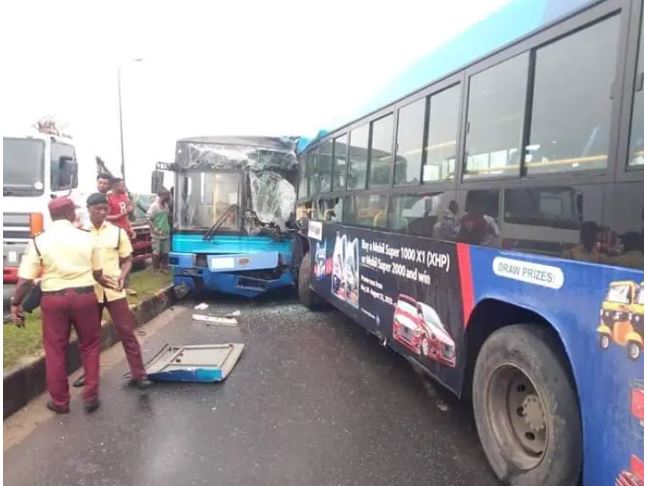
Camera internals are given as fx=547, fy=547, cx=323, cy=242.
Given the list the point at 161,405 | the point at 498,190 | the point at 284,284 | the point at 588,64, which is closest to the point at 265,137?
the point at 284,284

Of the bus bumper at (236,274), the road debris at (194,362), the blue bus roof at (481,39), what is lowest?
the road debris at (194,362)

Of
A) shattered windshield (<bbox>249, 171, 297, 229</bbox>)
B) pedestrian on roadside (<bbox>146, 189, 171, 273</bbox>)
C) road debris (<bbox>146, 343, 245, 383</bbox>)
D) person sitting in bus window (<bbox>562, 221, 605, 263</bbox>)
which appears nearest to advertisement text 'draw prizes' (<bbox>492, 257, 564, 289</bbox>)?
person sitting in bus window (<bbox>562, 221, 605, 263</bbox>)

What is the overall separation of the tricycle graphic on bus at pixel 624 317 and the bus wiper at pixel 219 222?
285 inches

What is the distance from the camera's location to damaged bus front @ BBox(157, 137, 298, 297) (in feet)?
29.2

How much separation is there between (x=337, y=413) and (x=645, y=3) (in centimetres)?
343

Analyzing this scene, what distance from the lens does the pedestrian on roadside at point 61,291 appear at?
4270mm

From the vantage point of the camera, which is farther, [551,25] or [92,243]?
[92,243]

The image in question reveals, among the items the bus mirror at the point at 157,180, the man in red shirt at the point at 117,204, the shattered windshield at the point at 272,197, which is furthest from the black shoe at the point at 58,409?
the bus mirror at the point at 157,180

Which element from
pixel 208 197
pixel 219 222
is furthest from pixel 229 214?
pixel 208 197

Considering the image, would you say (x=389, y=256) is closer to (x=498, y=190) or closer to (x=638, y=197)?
(x=498, y=190)

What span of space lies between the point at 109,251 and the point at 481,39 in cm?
362

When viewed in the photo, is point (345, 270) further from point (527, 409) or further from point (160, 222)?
point (160, 222)

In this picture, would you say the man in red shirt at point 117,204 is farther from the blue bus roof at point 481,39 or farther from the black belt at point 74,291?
the blue bus roof at point 481,39

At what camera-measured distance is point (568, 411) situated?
2.70 metres
